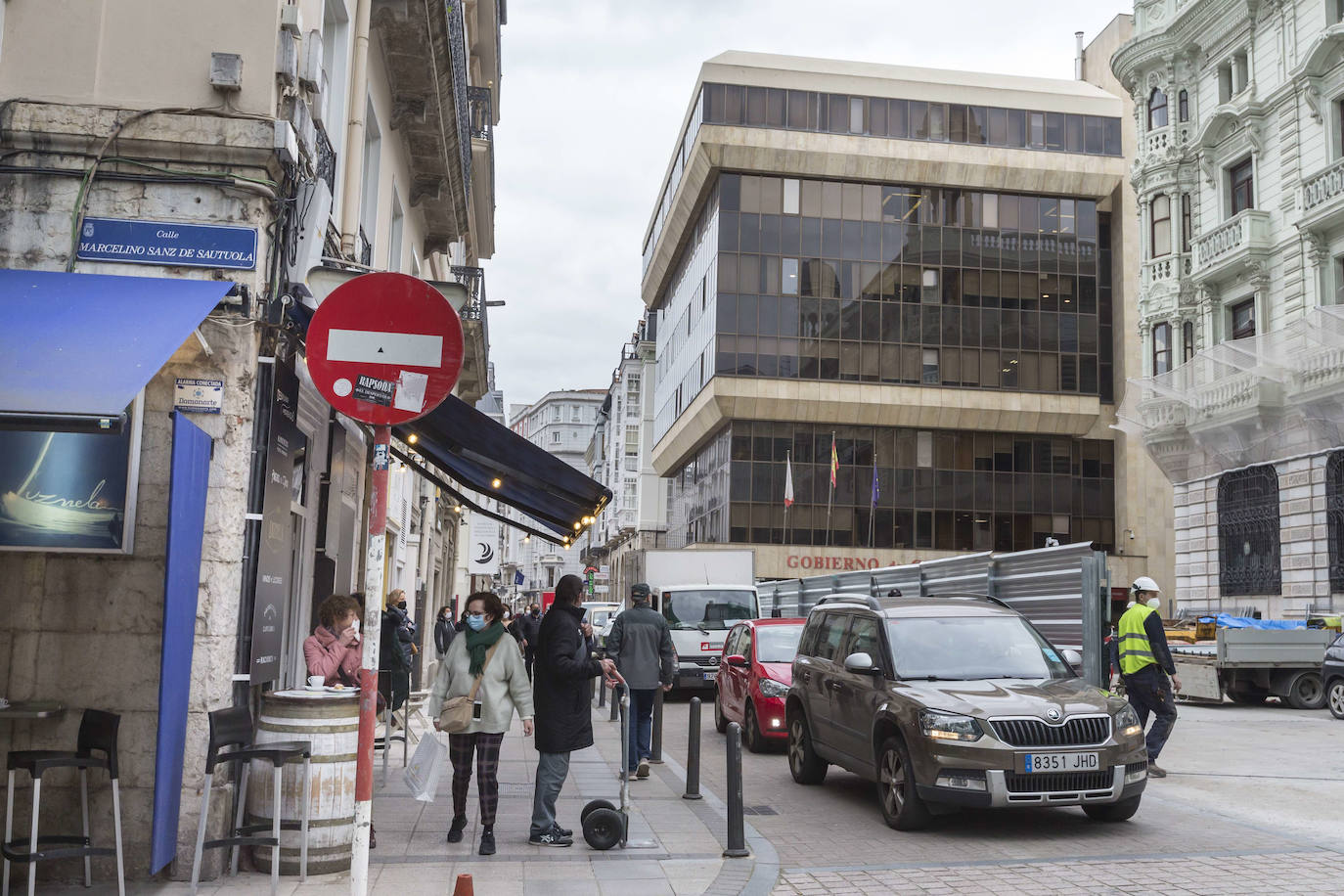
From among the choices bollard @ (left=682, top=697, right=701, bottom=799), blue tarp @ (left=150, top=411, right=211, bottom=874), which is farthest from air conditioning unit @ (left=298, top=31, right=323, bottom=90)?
bollard @ (left=682, top=697, right=701, bottom=799)

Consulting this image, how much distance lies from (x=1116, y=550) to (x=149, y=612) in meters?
50.0

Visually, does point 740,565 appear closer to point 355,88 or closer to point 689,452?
point 355,88

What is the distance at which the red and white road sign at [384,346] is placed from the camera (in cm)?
502

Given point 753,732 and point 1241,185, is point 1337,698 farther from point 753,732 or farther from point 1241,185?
point 1241,185

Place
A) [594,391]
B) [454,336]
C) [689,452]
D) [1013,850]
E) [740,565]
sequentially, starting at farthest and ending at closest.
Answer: [594,391] → [689,452] → [740,565] → [1013,850] → [454,336]

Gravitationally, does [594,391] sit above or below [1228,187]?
above

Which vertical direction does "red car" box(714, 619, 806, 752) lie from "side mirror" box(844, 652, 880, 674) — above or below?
below

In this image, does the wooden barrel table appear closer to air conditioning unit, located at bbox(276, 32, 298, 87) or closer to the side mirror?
air conditioning unit, located at bbox(276, 32, 298, 87)

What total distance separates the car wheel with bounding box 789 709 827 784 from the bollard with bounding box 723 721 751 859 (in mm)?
3582

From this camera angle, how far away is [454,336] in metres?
5.17

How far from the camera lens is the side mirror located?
967cm

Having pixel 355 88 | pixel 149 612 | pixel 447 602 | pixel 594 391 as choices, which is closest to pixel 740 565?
pixel 447 602

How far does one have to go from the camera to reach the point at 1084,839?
877 centimetres

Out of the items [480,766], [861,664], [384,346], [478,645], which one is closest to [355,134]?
[478,645]
